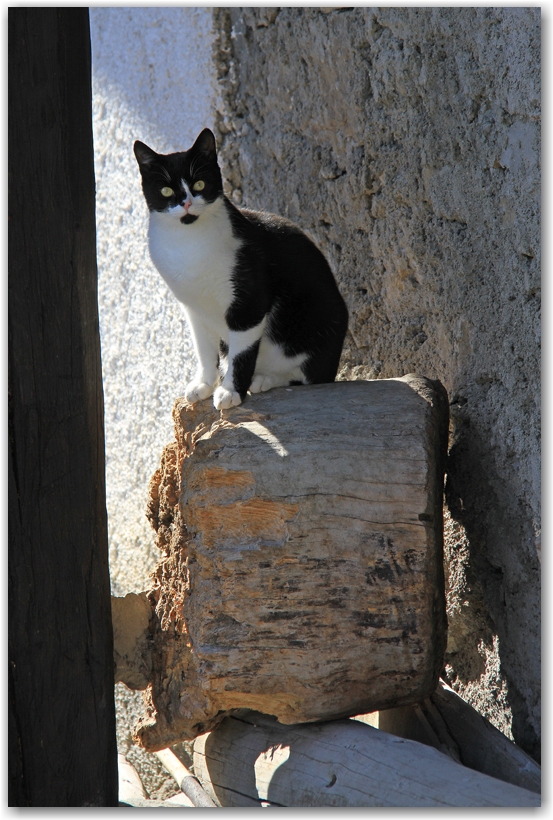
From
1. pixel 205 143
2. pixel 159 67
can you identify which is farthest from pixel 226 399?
pixel 159 67

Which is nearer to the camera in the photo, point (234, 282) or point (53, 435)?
→ point (53, 435)

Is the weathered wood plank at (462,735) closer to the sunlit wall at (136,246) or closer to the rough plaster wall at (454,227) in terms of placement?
the rough plaster wall at (454,227)

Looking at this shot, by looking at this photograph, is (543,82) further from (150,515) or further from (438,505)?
(150,515)

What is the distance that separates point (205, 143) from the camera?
203 centimetres

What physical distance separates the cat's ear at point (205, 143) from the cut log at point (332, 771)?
151 centimetres

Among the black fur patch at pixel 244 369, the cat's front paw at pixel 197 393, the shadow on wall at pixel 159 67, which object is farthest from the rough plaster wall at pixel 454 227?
the cat's front paw at pixel 197 393

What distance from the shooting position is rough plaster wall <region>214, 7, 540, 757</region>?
6.00 ft

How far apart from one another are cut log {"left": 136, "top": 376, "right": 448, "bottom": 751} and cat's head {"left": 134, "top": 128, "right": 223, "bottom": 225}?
60cm

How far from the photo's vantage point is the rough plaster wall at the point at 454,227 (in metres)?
1.83

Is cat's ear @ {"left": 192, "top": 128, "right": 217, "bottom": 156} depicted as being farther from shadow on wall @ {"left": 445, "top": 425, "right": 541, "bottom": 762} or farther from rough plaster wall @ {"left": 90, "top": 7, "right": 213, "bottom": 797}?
shadow on wall @ {"left": 445, "top": 425, "right": 541, "bottom": 762}

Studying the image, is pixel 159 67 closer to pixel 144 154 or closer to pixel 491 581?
pixel 144 154

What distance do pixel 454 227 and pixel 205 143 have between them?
2.37 feet

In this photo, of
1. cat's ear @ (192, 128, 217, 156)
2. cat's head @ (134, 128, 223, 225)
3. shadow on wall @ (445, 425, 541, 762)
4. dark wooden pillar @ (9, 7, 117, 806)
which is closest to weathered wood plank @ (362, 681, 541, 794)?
shadow on wall @ (445, 425, 541, 762)

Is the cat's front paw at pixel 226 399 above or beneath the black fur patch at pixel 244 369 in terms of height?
beneath
